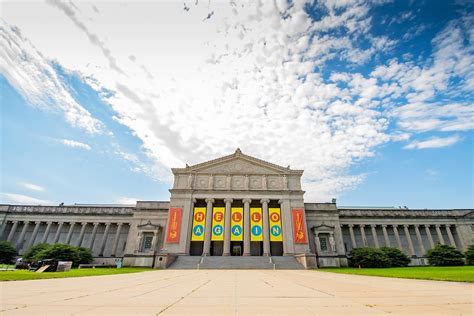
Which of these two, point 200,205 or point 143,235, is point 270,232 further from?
point 143,235

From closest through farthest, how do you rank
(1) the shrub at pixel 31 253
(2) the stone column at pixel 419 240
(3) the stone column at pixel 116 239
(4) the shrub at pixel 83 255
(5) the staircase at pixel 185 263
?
(5) the staircase at pixel 185 263, (4) the shrub at pixel 83 255, (1) the shrub at pixel 31 253, (2) the stone column at pixel 419 240, (3) the stone column at pixel 116 239

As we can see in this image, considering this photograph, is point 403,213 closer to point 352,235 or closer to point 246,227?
point 352,235

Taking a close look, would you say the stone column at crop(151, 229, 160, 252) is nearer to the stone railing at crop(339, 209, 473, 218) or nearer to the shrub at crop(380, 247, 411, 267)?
the stone railing at crop(339, 209, 473, 218)

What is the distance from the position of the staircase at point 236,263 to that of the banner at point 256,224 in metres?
4.49

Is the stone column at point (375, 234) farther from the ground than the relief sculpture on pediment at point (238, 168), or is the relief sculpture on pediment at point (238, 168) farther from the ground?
the relief sculpture on pediment at point (238, 168)

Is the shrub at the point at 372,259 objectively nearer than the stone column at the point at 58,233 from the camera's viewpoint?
Yes

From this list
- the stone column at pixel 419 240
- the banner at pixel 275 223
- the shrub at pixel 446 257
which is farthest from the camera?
the stone column at pixel 419 240

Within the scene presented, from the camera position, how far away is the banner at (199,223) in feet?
118

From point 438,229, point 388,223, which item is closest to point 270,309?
point 388,223

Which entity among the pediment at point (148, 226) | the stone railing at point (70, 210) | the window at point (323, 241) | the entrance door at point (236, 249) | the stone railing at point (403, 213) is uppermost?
the stone railing at point (403, 213)

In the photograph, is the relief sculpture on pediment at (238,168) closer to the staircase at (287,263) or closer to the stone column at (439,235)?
the staircase at (287,263)

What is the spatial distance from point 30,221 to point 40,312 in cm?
5563

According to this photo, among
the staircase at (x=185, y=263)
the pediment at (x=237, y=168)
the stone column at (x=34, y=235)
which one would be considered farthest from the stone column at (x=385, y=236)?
the stone column at (x=34, y=235)

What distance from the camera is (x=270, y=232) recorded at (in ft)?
120
